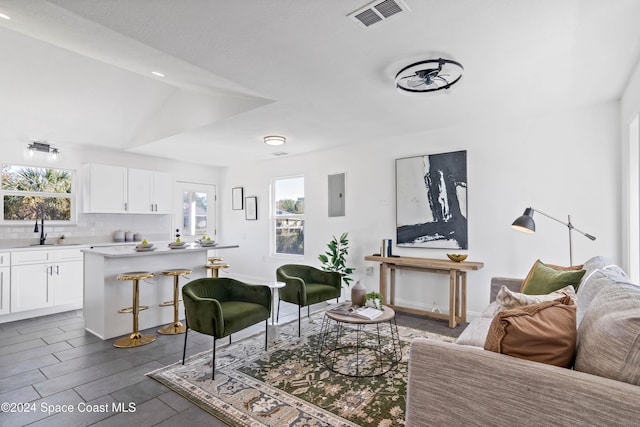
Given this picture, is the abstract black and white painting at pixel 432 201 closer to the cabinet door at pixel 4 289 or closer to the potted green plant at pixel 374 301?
the potted green plant at pixel 374 301

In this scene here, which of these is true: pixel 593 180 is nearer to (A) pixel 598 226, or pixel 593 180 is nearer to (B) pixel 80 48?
(A) pixel 598 226

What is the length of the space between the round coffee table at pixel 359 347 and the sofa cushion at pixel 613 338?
1.43 m

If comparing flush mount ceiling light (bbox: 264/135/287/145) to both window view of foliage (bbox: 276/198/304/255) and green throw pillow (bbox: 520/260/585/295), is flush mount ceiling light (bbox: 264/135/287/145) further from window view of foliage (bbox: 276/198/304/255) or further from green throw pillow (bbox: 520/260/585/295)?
green throw pillow (bbox: 520/260/585/295)

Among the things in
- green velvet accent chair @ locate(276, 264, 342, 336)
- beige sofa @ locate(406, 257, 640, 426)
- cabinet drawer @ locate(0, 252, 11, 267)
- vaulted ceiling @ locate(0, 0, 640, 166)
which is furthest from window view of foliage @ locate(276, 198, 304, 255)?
beige sofa @ locate(406, 257, 640, 426)

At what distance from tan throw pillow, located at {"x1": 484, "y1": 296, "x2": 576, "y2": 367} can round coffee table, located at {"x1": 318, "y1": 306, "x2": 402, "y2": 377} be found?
49.9 inches

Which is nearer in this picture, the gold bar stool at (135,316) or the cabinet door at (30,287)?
the gold bar stool at (135,316)

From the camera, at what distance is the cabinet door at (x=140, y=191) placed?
5.73 metres

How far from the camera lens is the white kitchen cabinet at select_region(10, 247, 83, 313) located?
434 cm

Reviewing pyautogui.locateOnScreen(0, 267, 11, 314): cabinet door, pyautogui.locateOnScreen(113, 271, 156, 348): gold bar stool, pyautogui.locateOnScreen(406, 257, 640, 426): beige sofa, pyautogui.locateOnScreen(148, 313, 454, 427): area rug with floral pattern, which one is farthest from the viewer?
pyautogui.locateOnScreen(0, 267, 11, 314): cabinet door

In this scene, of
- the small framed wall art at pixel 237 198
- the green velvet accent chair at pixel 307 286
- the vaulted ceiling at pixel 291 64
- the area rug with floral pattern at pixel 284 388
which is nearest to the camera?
the vaulted ceiling at pixel 291 64

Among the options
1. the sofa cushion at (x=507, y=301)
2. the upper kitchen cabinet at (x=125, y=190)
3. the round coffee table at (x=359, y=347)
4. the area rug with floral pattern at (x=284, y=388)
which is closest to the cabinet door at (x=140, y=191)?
the upper kitchen cabinet at (x=125, y=190)

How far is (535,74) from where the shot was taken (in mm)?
2762

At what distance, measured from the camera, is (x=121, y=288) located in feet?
12.3

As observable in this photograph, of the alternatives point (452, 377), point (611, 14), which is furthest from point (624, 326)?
point (611, 14)
